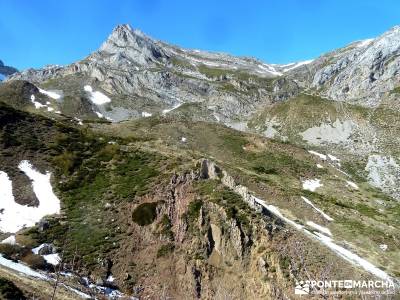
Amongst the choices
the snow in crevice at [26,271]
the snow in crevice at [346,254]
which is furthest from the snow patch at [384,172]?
the snow in crevice at [26,271]

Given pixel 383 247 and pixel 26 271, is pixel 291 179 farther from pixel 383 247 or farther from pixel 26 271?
pixel 26 271

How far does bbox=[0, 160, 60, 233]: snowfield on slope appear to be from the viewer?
4286 centimetres

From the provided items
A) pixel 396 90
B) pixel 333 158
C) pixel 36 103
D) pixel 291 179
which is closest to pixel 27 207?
pixel 291 179

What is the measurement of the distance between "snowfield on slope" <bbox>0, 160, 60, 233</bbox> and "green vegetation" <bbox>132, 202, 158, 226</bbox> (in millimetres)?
8479

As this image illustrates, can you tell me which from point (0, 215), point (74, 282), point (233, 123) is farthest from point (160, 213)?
point (233, 123)

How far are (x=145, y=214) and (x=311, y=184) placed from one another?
35.6 meters

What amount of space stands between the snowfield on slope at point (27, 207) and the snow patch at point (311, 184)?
3780cm

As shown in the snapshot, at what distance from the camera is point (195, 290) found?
1415 inches

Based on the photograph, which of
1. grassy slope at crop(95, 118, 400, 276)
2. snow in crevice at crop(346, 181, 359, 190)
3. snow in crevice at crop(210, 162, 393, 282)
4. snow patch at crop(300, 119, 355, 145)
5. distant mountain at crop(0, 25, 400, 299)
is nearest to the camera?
distant mountain at crop(0, 25, 400, 299)

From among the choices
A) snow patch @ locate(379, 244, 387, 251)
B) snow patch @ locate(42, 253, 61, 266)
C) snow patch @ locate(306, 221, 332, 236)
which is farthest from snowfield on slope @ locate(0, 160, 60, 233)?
snow patch @ locate(379, 244, 387, 251)

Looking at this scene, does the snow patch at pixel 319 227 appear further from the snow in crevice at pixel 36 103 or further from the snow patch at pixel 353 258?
the snow in crevice at pixel 36 103

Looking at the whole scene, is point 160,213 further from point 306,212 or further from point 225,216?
point 306,212

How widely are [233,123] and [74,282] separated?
15318 centimetres

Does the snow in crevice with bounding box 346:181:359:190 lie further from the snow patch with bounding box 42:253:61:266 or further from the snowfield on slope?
the snow patch with bounding box 42:253:61:266
